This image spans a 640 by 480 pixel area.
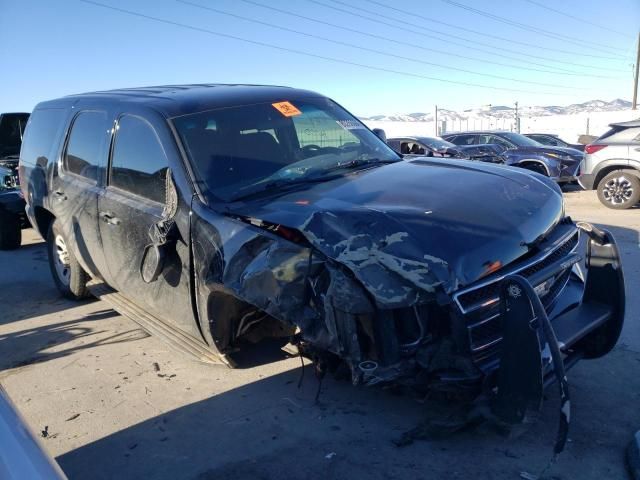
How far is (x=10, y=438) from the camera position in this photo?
5.15 ft

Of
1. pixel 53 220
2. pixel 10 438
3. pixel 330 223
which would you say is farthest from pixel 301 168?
pixel 53 220

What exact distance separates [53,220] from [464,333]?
4.93 m

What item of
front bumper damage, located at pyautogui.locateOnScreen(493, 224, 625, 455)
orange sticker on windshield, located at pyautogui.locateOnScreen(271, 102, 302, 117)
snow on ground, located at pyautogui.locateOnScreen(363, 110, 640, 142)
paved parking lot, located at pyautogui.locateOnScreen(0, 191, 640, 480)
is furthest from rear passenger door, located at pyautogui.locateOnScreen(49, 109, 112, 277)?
snow on ground, located at pyautogui.locateOnScreen(363, 110, 640, 142)

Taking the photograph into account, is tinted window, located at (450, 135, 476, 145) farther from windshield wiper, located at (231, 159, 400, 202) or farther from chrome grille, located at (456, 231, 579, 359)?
chrome grille, located at (456, 231, 579, 359)

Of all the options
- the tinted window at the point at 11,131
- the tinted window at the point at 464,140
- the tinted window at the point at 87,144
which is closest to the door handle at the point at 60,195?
the tinted window at the point at 87,144

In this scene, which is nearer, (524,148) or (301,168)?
(301,168)

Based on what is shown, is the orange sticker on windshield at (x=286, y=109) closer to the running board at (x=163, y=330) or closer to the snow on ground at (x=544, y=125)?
the running board at (x=163, y=330)

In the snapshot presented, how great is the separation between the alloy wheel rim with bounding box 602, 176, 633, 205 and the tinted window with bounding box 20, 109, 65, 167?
9611mm

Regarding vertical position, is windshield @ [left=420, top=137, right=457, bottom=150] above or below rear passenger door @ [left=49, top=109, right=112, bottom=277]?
below

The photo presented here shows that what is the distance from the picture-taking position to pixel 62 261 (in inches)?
236

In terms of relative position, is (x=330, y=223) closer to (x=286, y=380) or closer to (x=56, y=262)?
(x=286, y=380)

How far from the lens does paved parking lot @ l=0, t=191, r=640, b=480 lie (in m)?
2.94

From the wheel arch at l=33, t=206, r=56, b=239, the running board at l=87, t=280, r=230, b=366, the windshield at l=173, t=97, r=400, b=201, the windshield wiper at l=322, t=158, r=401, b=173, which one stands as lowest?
the running board at l=87, t=280, r=230, b=366

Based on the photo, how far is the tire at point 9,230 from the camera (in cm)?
878
